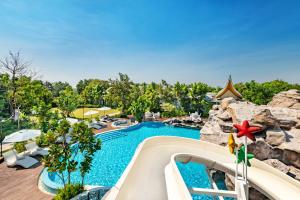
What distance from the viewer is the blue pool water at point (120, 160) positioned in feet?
38.7

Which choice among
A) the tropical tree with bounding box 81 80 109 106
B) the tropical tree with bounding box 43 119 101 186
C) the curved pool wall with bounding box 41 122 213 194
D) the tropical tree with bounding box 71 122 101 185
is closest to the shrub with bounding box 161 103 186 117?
the curved pool wall with bounding box 41 122 213 194

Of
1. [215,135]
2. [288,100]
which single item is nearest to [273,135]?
[215,135]

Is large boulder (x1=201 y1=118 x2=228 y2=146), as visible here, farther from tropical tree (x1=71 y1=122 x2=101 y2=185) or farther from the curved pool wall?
tropical tree (x1=71 y1=122 x2=101 y2=185)

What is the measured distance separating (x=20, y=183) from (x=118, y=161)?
6.61 metres

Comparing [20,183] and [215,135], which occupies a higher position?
[215,135]

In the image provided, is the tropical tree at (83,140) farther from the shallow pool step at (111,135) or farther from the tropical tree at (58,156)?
the shallow pool step at (111,135)

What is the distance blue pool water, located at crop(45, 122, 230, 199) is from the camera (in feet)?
38.7

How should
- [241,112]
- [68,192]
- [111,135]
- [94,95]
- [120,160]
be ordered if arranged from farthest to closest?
[94,95]
[111,135]
[120,160]
[241,112]
[68,192]

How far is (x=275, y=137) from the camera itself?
11.7 meters

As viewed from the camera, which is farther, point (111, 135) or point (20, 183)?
point (111, 135)

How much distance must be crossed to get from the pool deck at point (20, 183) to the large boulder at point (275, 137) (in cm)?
1325

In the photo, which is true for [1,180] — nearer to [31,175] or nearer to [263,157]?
[31,175]

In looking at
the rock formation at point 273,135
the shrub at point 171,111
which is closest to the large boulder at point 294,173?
the rock formation at point 273,135

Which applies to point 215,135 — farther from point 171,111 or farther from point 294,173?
point 171,111
